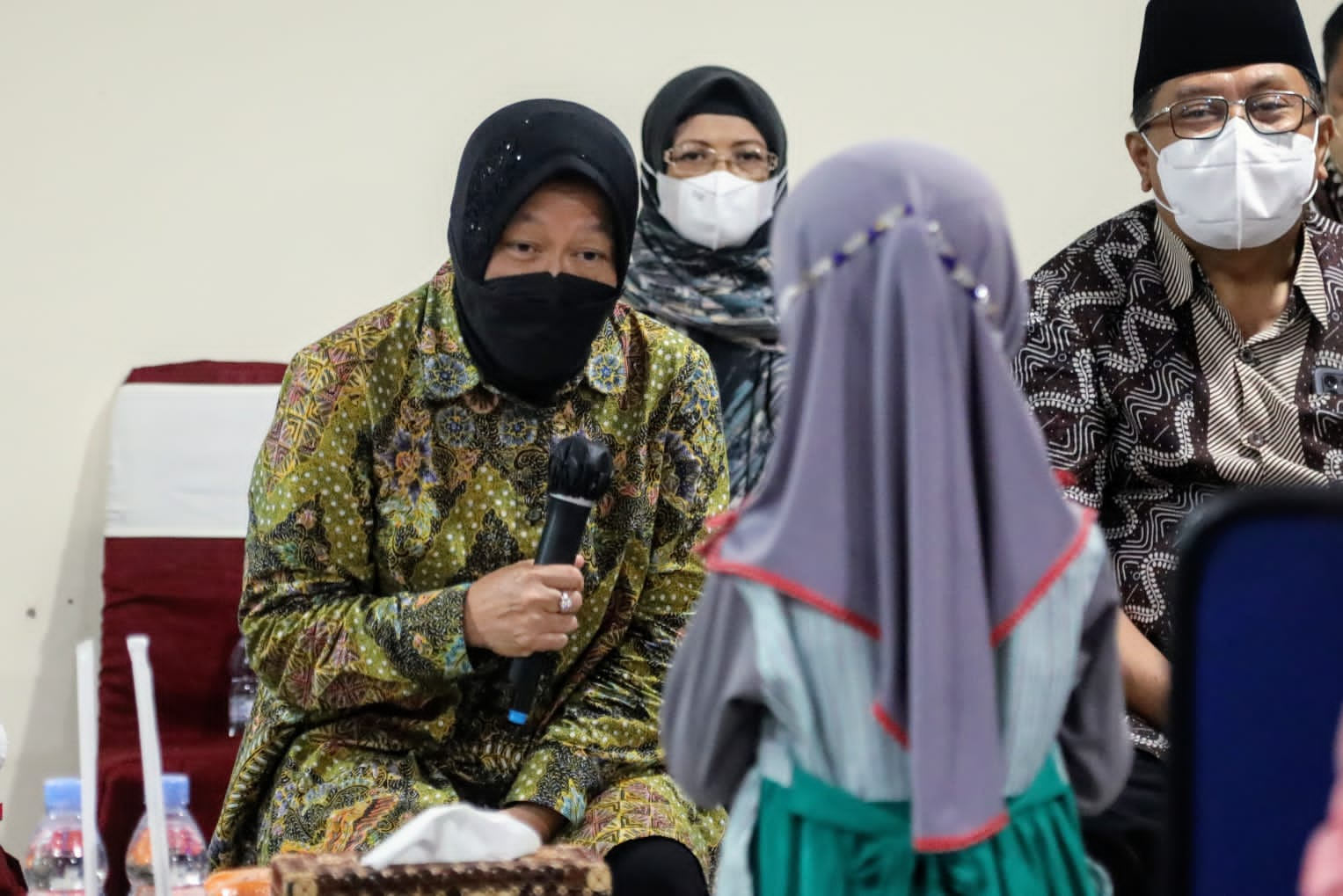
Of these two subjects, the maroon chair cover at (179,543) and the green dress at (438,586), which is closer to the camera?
the green dress at (438,586)

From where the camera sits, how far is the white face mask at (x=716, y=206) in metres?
3.41

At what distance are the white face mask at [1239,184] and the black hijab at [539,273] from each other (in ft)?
2.49

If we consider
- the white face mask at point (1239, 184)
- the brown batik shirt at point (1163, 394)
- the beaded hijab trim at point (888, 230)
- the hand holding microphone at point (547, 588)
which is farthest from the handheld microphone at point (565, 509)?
the white face mask at point (1239, 184)

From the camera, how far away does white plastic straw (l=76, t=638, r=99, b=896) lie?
1.40 metres

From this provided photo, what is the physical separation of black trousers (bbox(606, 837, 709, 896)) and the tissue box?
12.0 inches

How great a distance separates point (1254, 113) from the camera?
2.36 meters

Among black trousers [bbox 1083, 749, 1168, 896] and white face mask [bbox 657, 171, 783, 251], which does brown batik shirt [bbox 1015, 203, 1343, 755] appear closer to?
black trousers [bbox 1083, 749, 1168, 896]

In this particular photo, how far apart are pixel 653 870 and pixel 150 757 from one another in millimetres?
688

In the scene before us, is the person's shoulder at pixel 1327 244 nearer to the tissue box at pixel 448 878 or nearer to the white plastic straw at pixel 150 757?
the tissue box at pixel 448 878

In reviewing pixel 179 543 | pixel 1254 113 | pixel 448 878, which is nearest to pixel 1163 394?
pixel 1254 113

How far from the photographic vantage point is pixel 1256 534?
30.8 inches

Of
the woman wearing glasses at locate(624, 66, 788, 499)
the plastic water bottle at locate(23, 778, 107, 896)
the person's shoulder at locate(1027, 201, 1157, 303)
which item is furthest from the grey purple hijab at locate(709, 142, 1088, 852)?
the woman wearing glasses at locate(624, 66, 788, 499)

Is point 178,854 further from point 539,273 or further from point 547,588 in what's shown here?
point 539,273

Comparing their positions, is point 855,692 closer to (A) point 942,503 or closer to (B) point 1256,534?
(A) point 942,503
